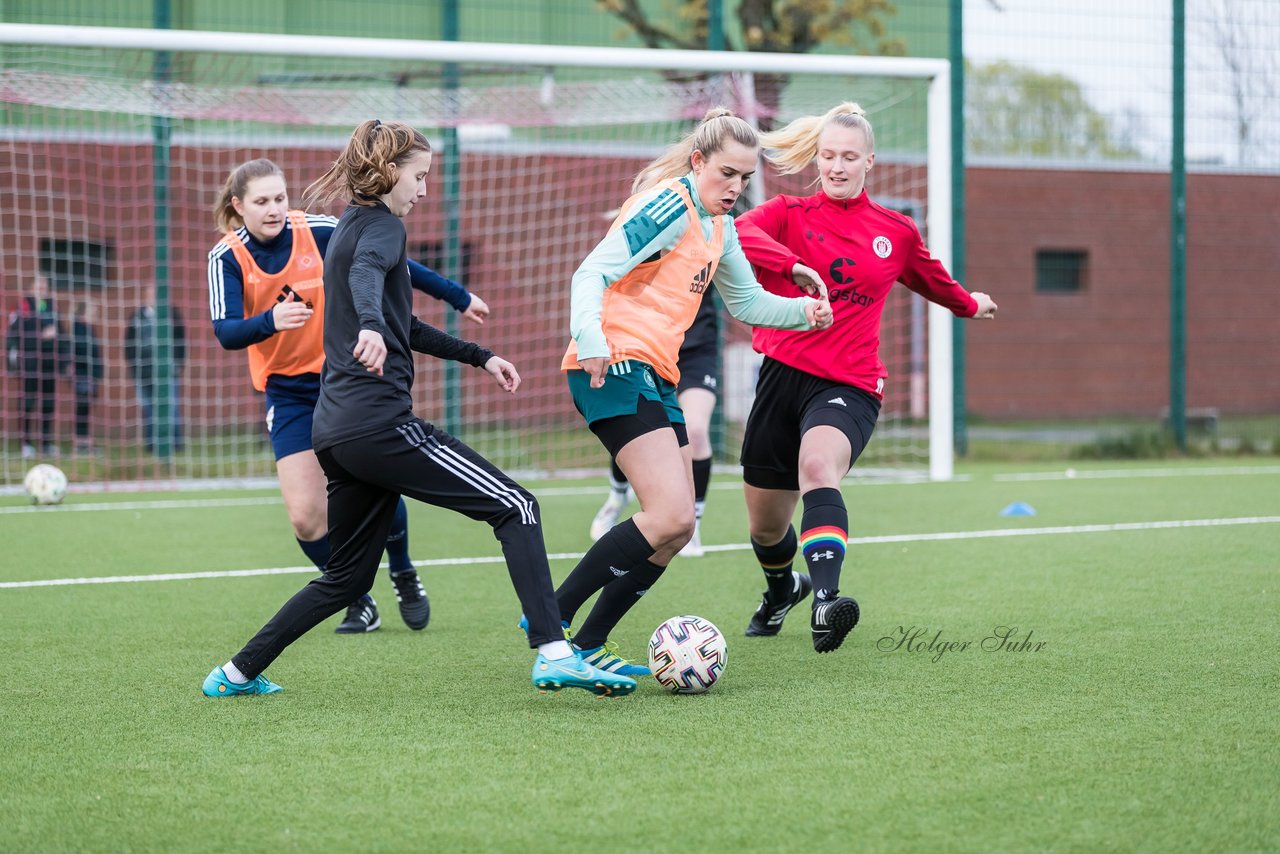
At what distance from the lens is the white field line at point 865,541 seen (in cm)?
627

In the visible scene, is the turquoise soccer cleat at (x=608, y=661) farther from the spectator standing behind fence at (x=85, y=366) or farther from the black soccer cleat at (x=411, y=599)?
the spectator standing behind fence at (x=85, y=366)

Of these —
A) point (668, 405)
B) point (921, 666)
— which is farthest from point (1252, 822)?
point (668, 405)

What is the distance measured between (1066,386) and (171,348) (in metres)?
14.3

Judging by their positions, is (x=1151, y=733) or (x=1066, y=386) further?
(x=1066, y=386)

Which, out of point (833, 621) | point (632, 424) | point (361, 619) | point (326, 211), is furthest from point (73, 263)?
point (833, 621)

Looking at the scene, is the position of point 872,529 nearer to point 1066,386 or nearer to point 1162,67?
point 1162,67

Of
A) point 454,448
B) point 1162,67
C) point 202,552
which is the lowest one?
point 202,552

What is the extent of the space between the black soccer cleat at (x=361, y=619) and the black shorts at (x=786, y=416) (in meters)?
1.55

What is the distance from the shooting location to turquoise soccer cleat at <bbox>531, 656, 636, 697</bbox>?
371 cm

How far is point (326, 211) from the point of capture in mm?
12594

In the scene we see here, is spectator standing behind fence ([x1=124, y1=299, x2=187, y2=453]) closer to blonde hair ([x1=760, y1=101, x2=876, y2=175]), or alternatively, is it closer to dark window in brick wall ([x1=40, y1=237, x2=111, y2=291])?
dark window in brick wall ([x1=40, y1=237, x2=111, y2=291])

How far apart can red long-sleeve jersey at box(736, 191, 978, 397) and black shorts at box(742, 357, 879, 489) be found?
0.05m

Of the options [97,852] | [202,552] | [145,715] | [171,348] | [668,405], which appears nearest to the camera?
[97,852]

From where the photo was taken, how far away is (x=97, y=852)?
2.59 metres
